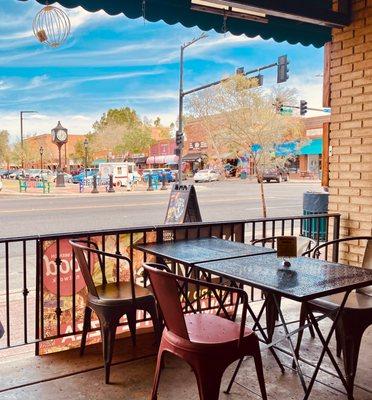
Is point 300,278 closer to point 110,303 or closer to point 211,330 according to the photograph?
point 211,330

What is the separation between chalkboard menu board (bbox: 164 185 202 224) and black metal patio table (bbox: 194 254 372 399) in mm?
3509

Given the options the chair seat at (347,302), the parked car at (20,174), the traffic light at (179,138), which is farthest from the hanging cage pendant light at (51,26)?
the parked car at (20,174)

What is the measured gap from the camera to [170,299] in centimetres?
235

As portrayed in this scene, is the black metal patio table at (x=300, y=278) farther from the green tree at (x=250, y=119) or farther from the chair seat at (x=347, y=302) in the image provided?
the green tree at (x=250, y=119)

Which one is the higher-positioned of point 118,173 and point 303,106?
point 303,106

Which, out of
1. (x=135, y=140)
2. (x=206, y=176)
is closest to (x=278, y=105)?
(x=206, y=176)

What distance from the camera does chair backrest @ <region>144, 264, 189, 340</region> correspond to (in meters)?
2.31

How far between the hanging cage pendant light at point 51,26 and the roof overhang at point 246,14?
0.10 metres

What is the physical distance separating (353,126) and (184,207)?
2793 millimetres

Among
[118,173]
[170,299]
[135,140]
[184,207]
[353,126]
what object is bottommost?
[170,299]

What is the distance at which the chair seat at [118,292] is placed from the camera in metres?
3.17

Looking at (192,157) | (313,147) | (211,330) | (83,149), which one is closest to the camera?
(211,330)

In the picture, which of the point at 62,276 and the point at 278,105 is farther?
the point at 278,105

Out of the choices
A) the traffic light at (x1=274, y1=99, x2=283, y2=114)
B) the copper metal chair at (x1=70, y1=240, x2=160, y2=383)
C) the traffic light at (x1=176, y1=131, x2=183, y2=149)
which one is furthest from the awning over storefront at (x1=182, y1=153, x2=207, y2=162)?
the copper metal chair at (x1=70, y1=240, x2=160, y2=383)
